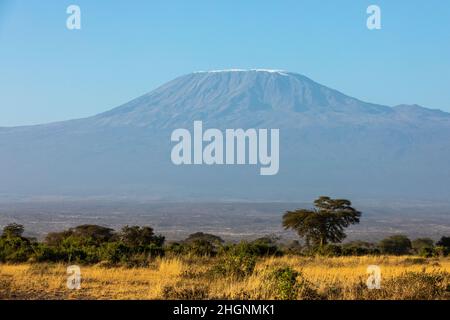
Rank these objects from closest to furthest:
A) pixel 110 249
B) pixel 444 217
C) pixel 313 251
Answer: pixel 110 249 → pixel 313 251 → pixel 444 217

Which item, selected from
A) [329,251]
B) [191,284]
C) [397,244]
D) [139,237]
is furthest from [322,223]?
[191,284]

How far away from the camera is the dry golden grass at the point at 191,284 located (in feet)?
46.5

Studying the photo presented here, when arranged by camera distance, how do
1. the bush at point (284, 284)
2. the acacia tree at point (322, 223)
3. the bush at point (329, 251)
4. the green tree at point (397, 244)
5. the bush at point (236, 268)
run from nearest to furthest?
1. the bush at point (284, 284)
2. the bush at point (236, 268)
3. the bush at point (329, 251)
4. the acacia tree at point (322, 223)
5. the green tree at point (397, 244)

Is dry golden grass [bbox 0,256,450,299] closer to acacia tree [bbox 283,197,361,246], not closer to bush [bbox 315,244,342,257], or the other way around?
bush [bbox 315,244,342,257]

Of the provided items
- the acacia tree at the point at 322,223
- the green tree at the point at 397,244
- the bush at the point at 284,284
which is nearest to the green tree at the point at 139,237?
the acacia tree at the point at 322,223

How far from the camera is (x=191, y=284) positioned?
1608cm

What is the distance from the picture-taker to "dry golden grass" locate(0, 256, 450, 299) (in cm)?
1419

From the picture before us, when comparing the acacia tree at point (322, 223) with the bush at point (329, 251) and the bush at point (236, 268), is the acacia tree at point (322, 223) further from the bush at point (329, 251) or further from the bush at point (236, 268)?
the bush at point (236, 268)

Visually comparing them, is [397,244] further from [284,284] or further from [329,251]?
[284,284]

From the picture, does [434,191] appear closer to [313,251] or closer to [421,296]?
[313,251]

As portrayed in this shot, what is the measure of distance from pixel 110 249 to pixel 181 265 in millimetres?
2972

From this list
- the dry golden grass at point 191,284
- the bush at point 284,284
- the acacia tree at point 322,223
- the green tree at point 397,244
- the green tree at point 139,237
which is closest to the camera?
the bush at point 284,284
